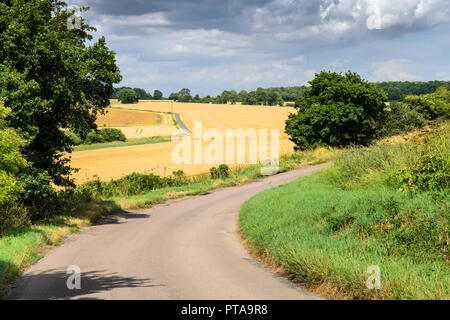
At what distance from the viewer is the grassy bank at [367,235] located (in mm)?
8344

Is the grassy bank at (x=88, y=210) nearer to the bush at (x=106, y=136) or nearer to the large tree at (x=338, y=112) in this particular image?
the large tree at (x=338, y=112)

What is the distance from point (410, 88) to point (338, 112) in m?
152

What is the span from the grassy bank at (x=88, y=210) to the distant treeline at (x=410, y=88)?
146 meters

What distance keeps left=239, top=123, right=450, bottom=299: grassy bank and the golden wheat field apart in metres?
24.4

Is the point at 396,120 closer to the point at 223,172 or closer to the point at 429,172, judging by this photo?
the point at 223,172

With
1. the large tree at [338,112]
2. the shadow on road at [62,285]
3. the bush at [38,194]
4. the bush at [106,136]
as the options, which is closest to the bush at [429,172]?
the shadow on road at [62,285]

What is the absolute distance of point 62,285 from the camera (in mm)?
9836

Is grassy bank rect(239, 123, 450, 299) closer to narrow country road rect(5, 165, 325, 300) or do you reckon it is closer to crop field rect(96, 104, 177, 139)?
narrow country road rect(5, 165, 325, 300)

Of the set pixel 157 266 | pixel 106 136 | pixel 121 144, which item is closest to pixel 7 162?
pixel 157 266

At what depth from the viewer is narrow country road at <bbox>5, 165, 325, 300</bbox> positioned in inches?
354

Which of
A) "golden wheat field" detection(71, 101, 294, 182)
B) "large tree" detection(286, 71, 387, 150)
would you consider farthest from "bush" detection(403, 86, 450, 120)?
"golden wheat field" detection(71, 101, 294, 182)

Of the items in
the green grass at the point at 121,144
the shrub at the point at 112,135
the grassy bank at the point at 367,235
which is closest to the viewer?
the grassy bank at the point at 367,235

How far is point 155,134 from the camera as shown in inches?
4058

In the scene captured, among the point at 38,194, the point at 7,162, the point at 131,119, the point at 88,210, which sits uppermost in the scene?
the point at 131,119
